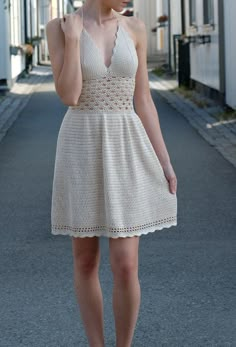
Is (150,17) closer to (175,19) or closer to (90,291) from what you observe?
(175,19)

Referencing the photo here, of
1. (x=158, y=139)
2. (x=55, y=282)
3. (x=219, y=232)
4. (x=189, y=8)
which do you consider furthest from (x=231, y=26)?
(x=158, y=139)

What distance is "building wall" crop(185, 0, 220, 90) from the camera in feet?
64.2

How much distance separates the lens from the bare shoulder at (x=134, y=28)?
431 centimetres

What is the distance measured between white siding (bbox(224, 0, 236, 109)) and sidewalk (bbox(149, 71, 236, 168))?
43 centimetres

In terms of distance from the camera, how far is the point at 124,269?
14.0 feet

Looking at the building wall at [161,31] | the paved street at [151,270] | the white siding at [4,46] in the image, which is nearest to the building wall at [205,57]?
the white siding at [4,46]

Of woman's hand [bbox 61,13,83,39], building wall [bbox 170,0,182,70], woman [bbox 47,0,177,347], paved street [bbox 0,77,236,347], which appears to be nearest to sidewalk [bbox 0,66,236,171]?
building wall [bbox 170,0,182,70]

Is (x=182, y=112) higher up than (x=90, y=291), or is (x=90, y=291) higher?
(x=90, y=291)

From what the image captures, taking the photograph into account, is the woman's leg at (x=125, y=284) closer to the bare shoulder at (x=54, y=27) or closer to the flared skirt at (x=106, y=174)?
the flared skirt at (x=106, y=174)

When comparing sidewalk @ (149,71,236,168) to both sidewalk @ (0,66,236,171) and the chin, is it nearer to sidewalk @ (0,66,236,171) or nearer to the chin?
sidewalk @ (0,66,236,171)

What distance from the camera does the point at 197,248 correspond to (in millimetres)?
7355

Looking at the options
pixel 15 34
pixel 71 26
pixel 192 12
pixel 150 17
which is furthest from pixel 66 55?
pixel 150 17

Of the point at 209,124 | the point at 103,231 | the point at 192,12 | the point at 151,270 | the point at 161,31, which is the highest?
the point at 192,12

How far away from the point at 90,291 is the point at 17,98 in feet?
63.3
